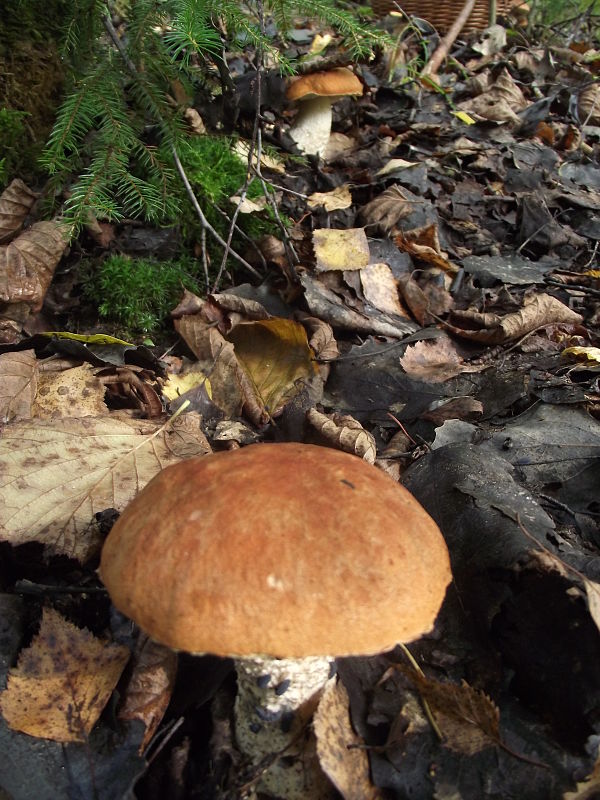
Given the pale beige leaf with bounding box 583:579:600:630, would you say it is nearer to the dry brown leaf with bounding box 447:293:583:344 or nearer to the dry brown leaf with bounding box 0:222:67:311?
the dry brown leaf with bounding box 447:293:583:344

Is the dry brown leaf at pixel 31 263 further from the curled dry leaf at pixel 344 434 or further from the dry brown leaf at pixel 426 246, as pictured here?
the dry brown leaf at pixel 426 246

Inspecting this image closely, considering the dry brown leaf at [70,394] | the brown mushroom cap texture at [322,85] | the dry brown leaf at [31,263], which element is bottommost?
the dry brown leaf at [70,394]

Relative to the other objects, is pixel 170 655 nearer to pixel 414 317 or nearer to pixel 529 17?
pixel 414 317

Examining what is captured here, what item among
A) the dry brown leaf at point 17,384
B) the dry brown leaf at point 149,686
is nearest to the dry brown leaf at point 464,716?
the dry brown leaf at point 149,686

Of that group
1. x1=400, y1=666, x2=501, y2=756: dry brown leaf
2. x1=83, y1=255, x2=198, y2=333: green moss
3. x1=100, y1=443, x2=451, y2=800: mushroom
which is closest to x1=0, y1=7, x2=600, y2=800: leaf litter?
x1=400, y1=666, x2=501, y2=756: dry brown leaf

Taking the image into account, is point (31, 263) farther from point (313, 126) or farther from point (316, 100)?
point (316, 100)

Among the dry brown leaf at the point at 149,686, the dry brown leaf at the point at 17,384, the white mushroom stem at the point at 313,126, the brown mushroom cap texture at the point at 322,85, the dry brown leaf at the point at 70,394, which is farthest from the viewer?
the white mushroom stem at the point at 313,126
